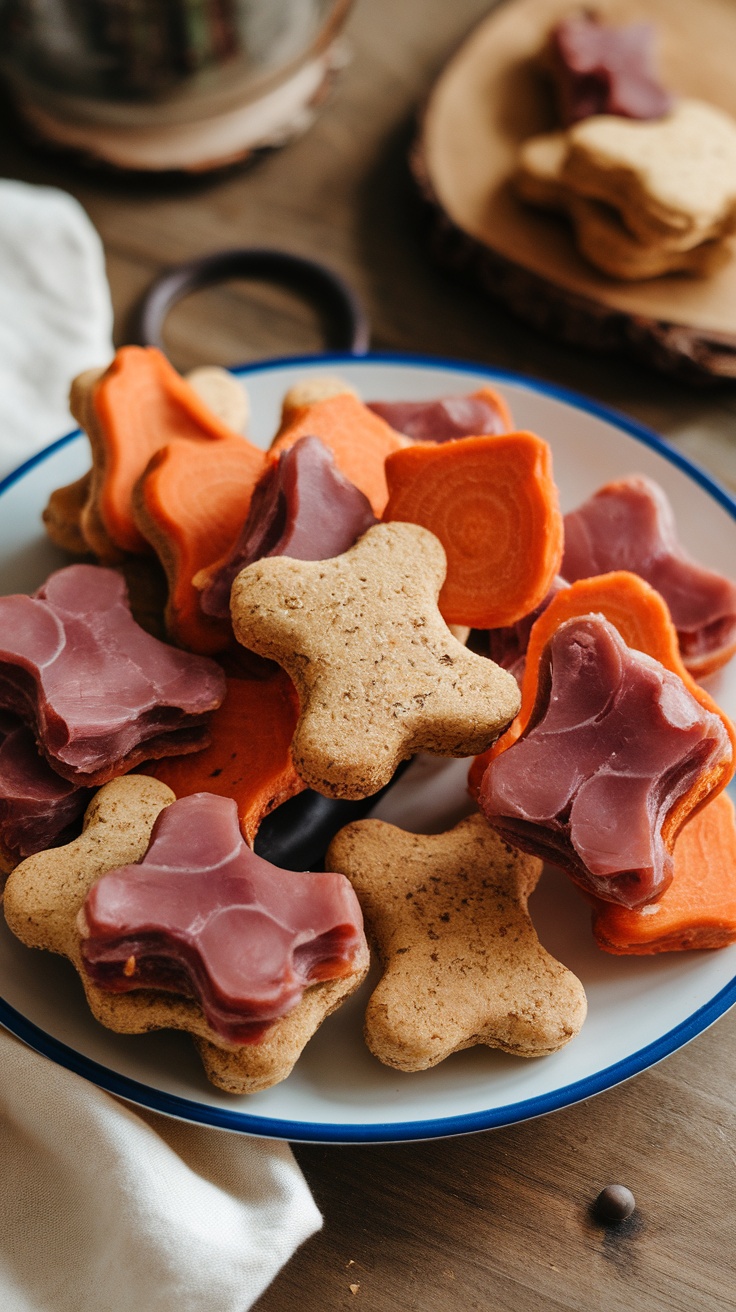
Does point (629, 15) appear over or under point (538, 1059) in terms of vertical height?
over

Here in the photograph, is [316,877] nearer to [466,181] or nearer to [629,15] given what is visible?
[466,181]

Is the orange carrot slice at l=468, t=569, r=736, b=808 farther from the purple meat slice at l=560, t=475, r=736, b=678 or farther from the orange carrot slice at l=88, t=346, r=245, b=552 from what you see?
the orange carrot slice at l=88, t=346, r=245, b=552

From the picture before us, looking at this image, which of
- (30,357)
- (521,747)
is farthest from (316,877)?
(30,357)

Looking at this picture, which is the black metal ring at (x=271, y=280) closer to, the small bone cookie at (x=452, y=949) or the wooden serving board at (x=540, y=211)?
the wooden serving board at (x=540, y=211)

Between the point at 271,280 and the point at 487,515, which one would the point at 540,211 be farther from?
the point at 487,515

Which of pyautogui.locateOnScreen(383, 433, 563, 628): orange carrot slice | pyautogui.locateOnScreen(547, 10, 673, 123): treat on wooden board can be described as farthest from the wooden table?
pyautogui.locateOnScreen(547, 10, 673, 123): treat on wooden board

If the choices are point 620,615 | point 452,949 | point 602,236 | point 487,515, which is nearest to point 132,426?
point 487,515
